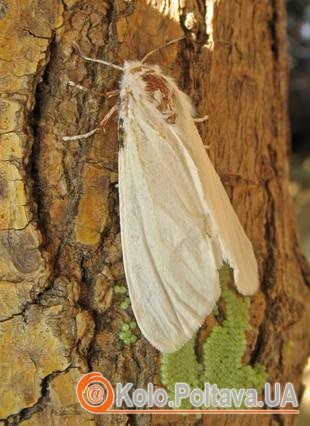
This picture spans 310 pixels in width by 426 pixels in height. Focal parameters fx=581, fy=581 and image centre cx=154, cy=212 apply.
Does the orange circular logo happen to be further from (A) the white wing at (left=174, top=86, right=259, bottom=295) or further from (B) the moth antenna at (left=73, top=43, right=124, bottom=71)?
(B) the moth antenna at (left=73, top=43, right=124, bottom=71)

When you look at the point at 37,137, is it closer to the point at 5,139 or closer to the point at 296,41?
the point at 5,139

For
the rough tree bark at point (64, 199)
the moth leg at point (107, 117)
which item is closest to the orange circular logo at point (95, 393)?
the rough tree bark at point (64, 199)

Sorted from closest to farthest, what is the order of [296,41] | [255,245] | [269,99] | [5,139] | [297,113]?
[5,139] < [255,245] < [269,99] < [296,41] < [297,113]

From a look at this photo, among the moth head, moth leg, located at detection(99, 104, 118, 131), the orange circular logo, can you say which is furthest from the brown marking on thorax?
the orange circular logo

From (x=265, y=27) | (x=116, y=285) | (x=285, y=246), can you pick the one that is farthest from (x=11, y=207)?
(x=265, y=27)

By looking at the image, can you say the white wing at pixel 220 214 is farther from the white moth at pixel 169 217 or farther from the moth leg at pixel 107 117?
the moth leg at pixel 107 117

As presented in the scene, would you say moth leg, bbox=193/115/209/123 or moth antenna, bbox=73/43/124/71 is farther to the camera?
moth leg, bbox=193/115/209/123

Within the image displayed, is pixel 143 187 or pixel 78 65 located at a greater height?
pixel 78 65

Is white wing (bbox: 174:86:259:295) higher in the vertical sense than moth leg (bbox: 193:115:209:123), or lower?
lower
